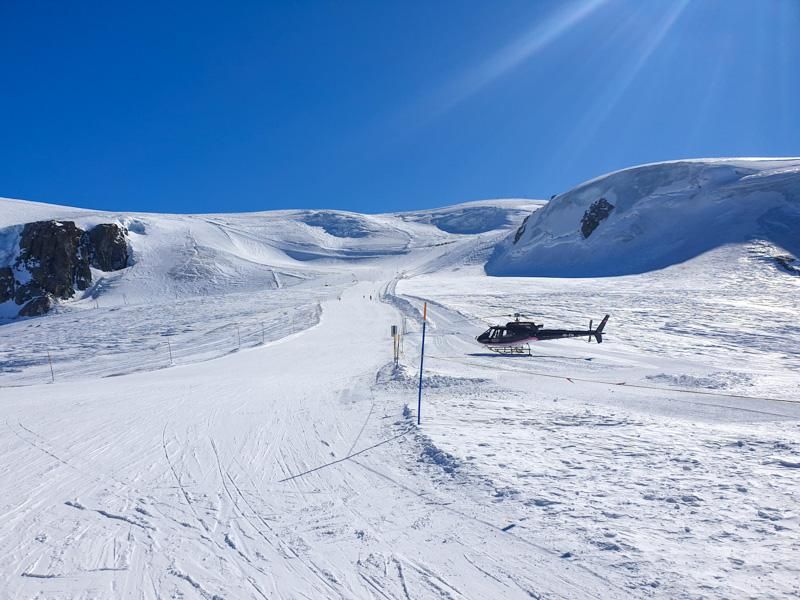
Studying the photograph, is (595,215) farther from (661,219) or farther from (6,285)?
(6,285)

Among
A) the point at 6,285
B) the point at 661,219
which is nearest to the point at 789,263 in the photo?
the point at 661,219

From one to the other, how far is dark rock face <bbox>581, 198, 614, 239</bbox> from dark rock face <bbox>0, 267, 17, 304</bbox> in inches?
3137

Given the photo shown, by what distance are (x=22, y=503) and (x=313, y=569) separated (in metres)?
5.25

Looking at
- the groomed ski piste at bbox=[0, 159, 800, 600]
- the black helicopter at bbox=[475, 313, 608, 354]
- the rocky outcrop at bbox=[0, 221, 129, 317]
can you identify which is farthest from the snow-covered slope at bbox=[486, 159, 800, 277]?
the rocky outcrop at bbox=[0, 221, 129, 317]

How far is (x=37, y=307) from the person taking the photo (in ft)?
189

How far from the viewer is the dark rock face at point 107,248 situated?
223ft

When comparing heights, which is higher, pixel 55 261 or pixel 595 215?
pixel 595 215

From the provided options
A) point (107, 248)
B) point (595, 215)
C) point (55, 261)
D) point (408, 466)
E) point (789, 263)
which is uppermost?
point (595, 215)

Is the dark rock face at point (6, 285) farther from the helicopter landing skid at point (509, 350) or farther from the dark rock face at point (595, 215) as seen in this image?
the dark rock face at point (595, 215)

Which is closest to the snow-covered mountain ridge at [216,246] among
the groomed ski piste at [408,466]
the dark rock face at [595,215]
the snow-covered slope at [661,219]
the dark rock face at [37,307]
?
the dark rock face at [37,307]

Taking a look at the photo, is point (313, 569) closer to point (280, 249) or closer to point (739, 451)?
point (739, 451)

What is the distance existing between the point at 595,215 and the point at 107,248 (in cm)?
7381

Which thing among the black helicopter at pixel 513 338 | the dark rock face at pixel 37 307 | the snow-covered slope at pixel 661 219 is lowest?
the dark rock face at pixel 37 307

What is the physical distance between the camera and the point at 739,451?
26.6 ft
